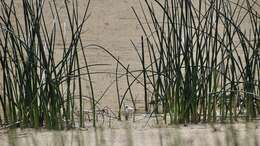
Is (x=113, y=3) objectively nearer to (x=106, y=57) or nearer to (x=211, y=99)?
(x=106, y=57)

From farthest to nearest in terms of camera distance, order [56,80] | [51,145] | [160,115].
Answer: [160,115] → [56,80] → [51,145]

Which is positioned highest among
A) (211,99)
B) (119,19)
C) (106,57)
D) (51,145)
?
(119,19)

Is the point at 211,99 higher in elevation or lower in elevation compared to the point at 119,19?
lower

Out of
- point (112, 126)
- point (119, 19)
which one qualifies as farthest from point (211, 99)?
point (119, 19)

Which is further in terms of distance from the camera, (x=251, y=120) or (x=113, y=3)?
(x=113, y=3)

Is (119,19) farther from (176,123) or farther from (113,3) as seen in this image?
(176,123)

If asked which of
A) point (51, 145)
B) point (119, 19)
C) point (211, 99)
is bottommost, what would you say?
point (51, 145)

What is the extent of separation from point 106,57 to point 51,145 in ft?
6.20

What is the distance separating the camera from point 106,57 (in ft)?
13.1

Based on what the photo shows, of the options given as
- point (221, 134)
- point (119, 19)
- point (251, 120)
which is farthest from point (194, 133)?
point (119, 19)

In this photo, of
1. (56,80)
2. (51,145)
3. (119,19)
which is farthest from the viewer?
(119,19)

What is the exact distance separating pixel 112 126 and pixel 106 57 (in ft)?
5.46

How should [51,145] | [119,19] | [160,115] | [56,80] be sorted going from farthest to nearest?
[119,19]
[160,115]
[56,80]
[51,145]

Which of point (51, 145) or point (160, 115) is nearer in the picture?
point (51, 145)
